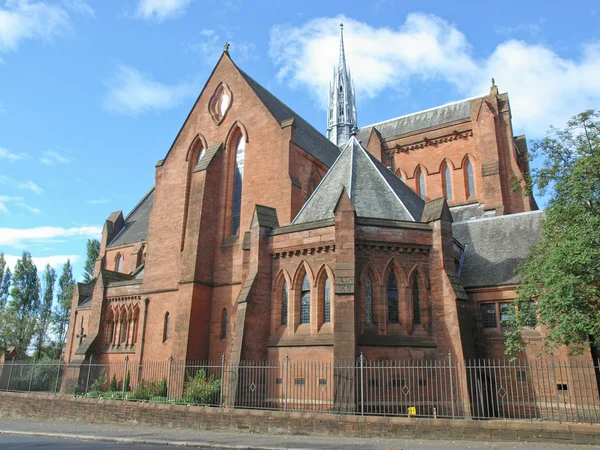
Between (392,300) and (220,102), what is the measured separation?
16.8 meters

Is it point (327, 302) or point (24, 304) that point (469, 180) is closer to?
point (327, 302)

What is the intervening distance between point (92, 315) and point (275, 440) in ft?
64.8

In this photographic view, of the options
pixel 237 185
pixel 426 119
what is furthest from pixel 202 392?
pixel 426 119

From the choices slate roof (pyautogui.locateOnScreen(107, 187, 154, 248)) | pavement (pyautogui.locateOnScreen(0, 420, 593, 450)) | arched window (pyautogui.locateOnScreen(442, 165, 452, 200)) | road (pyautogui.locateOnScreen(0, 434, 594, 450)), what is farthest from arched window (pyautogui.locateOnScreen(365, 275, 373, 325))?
slate roof (pyautogui.locateOnScreen(107, 187, 154, 248))

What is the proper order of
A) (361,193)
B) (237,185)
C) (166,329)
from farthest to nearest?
→ (237,185) < (166,329) < (361,193)

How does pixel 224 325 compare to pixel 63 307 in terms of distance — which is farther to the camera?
pixel 63 307

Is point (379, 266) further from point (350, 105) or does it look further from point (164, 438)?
point (350, 105)

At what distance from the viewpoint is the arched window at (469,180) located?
33.2 meters

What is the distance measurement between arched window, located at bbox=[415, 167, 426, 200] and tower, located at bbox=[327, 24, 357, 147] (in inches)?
708

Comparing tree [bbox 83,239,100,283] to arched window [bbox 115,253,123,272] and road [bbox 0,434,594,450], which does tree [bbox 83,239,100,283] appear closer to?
arched window [bbox 115,253,123,272]

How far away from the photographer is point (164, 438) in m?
13.1

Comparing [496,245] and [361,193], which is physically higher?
[361,193]

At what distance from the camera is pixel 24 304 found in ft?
186

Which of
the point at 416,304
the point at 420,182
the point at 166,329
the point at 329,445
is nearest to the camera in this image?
the point at 329,445
